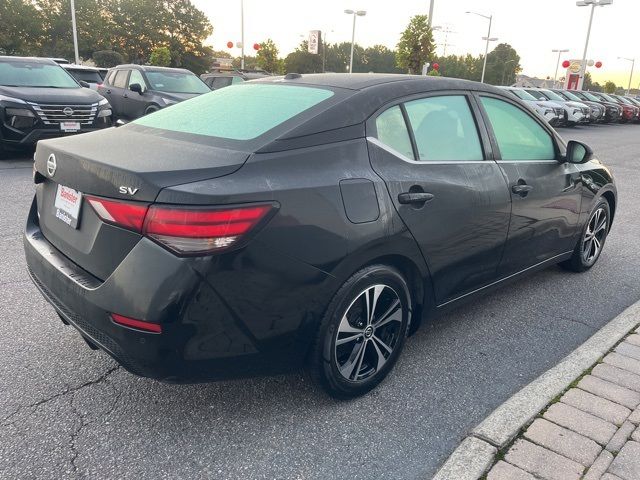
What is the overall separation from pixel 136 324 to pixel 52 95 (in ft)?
25.8

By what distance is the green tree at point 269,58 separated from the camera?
54.9 metres

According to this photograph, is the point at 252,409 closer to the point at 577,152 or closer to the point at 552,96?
the point at 577,152

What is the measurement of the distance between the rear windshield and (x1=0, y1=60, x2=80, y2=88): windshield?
7207 millimetres

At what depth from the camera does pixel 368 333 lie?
2770 millimetres

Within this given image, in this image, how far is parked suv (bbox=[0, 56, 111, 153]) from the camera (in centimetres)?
837

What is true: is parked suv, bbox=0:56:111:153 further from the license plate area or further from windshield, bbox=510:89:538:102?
windshield, bbox=510:89:538:102

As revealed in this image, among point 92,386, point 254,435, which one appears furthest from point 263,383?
point 92,386

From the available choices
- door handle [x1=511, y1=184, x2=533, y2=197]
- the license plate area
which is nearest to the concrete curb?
door handle [x1=511, y1=184, x2=533, y2=197]

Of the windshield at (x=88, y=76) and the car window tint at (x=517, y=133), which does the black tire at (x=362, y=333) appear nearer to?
the car window tint at (x=517, y=133)

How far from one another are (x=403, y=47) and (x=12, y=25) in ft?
126

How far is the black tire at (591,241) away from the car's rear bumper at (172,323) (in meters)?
3.10

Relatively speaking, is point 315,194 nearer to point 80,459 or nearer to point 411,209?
point 411,209

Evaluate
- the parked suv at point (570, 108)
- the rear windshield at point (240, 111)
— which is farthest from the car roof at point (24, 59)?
the parked suv at point (570, 108)

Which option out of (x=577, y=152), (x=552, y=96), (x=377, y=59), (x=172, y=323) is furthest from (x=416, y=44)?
(x=377, y=59)
